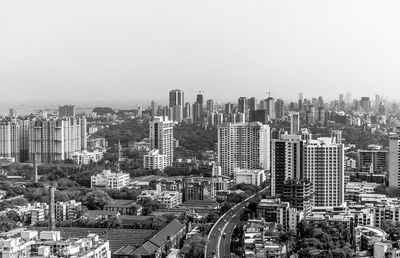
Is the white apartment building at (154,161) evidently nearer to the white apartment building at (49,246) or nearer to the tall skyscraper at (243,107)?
the tall skyscraper at (243,107)

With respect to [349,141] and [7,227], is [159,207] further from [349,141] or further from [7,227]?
[349,141]

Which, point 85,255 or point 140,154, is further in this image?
point 140,154

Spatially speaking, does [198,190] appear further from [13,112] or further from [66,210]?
[13,112]

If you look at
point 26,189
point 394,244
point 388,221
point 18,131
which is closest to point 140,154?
point 18,131

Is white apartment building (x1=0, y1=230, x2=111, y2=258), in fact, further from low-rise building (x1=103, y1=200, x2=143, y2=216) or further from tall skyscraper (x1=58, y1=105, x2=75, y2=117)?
tall skyscraper (x1=58, y1=105, x2=75, y2=117)

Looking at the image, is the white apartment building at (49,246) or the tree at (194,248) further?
A: the tree at (194,248)

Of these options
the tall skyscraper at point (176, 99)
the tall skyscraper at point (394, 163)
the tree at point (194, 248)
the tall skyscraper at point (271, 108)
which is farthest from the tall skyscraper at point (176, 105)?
the tree at point (194, 248)

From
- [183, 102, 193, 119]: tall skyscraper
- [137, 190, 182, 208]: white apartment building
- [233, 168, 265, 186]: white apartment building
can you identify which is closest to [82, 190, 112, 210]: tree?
[137, 190, 182, 208]: white apartment building
